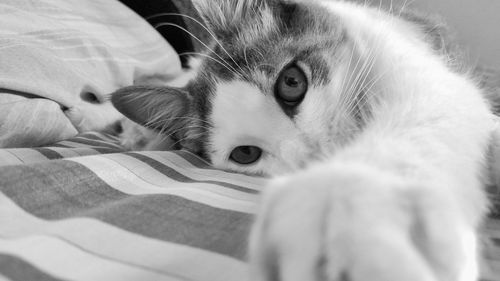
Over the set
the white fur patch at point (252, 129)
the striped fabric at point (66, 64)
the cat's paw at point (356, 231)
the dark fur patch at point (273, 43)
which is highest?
the dark fur patch at point (273, 43)

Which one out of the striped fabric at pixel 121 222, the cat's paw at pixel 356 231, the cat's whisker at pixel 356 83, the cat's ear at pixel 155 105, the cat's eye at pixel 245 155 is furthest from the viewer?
the cat's ear at pixel 155 105

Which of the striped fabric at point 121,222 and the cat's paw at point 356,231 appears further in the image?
the striped fabric at point 121,222

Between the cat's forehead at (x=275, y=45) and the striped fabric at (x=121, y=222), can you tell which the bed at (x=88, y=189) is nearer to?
the striped fabric at (x=121, y=222)

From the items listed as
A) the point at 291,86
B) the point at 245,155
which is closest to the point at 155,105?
the point at 245,155

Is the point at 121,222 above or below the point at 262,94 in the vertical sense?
below

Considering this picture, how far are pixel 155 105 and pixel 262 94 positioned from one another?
0.34m

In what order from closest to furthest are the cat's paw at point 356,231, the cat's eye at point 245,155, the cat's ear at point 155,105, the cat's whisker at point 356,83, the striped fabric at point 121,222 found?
the cat's paw at point 356,231 → the striped fabric at point 121,222 → the cat's whisker at point 356,83 → the cat's eye at point 245,155 → the cat's ear at point 155,105

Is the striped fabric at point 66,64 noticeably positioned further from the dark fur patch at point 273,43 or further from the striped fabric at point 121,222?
the dark fur patch at point 273,43

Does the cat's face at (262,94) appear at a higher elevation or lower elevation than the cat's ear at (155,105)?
higher

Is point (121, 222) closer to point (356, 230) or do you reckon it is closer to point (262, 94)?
point (356, 230)

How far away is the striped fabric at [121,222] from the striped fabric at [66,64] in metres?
0.20

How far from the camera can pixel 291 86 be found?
2.81 feet

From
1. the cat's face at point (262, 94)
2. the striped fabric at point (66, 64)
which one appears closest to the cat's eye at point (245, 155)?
the cat's face at point (262, 94)

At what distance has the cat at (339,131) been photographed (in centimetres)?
33
